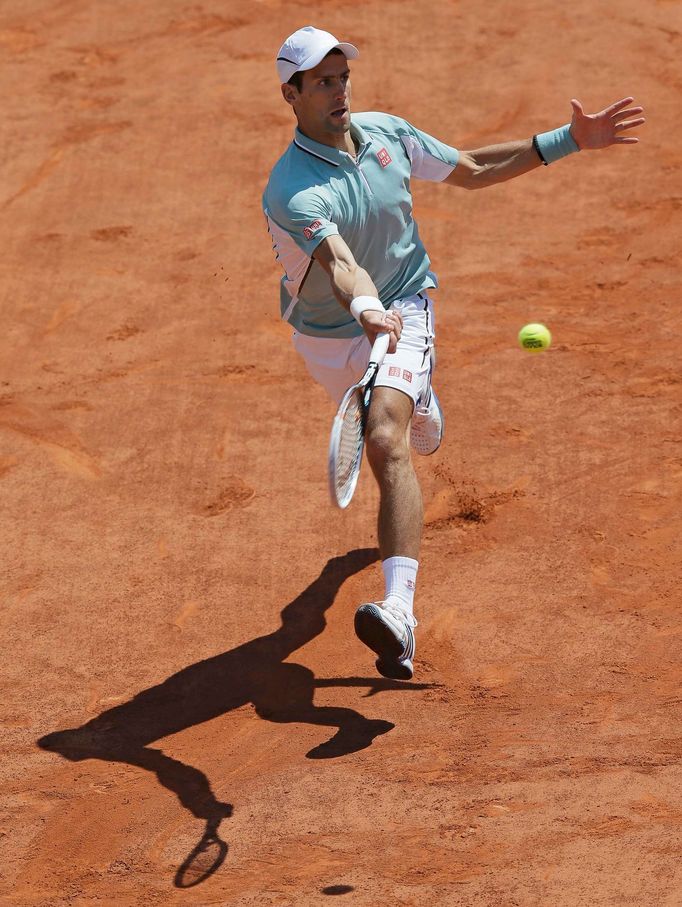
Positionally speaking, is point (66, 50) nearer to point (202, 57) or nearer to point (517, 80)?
point (202, 57)

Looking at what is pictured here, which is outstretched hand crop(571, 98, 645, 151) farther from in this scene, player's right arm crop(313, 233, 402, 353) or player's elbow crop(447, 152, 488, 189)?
player's right arm crop(313, 233, 402, 353)

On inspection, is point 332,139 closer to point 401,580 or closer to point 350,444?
point 350,444

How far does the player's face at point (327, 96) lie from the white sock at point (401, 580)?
1718 millimetres

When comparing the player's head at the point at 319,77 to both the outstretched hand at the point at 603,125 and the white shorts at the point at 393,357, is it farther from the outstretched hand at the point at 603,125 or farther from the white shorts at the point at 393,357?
the outstretched hand at the point at 603,125

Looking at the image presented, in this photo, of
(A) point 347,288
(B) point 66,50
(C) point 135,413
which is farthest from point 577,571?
(B) point 66,50

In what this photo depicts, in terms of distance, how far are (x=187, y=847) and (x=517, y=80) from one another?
7766 mm

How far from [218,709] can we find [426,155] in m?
2.49

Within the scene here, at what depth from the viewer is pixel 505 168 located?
232 inches

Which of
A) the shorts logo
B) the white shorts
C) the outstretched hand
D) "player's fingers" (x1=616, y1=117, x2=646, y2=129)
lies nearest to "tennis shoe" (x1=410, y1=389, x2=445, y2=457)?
the white shorts

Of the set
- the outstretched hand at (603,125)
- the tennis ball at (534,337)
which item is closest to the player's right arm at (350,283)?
the outstretched hand at (603,125)

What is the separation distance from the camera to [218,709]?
211 inches

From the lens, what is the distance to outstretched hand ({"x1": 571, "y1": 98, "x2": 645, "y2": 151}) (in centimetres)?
575

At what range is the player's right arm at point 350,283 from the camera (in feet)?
15.6

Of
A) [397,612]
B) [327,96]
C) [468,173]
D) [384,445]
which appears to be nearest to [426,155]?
[468,173]
